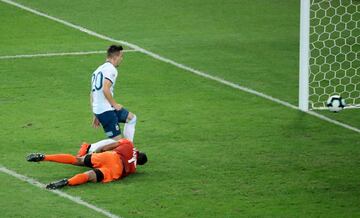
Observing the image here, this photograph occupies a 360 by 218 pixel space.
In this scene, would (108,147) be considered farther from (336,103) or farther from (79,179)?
(336,103)

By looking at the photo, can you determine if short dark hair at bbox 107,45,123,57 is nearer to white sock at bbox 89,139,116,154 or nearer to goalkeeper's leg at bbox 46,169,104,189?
white sock at bbox 89,139,116,154

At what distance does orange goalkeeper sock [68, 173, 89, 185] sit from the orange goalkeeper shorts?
9.7 inches

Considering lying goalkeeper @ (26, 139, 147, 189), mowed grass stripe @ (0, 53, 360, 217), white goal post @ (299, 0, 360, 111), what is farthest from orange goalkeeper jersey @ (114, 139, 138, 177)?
white goal post @ (299, 0, 360, 111)

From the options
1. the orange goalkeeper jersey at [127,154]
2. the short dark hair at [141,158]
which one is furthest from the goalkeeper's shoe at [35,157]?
the short dark hair at [141,158]

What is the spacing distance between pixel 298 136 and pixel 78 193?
413 centimetres

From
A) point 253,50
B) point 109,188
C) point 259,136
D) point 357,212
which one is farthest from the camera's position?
point 253,50

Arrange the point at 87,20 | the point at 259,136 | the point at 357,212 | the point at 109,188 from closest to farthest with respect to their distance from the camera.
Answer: the point at 357,212 < the point at 109,188 < the point at 259,136 < the point at 87,20

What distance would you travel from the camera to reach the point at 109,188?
13656mm

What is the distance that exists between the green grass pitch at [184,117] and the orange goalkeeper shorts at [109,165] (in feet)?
0.45

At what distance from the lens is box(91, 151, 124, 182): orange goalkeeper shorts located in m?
13.9

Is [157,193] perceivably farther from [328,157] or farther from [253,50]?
[253,50]

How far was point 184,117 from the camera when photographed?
1728 centimetres

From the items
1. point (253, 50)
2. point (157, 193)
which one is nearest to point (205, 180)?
point (157, 193)

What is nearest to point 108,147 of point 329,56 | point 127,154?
point 127,154
